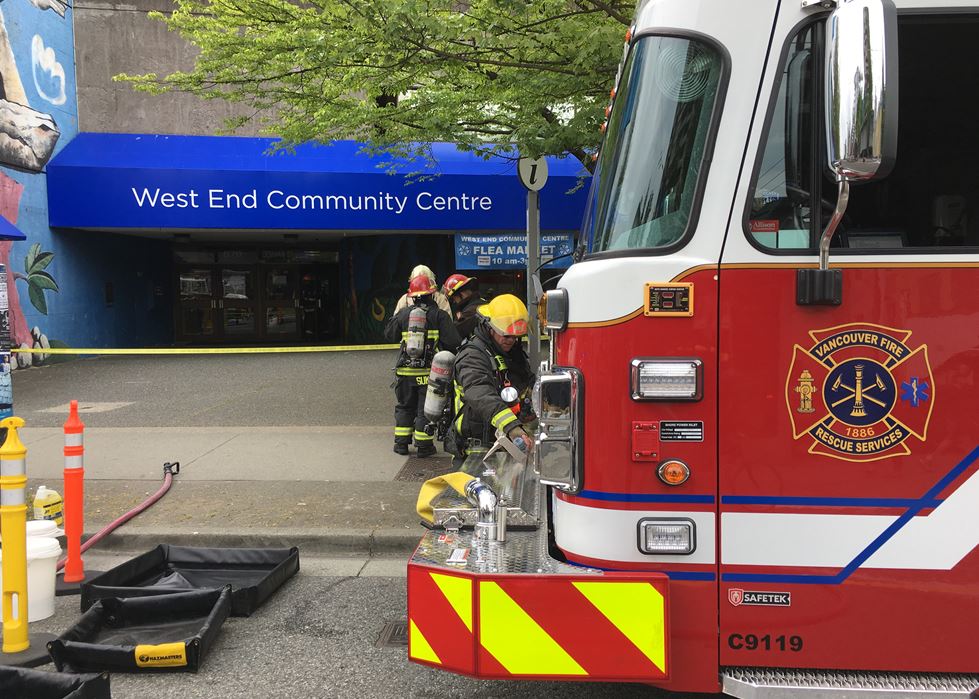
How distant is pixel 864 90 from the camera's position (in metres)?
1.96

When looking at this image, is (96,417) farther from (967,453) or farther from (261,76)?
(967,453)

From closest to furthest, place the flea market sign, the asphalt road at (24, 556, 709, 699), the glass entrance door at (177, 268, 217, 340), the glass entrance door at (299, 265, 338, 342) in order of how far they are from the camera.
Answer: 1. the asphalt road at (24, 556, 709, 699)
2. the flea market sign
3. the glass entrance door at (177, 268, 217, 340)
4. the glass entrance door at (299, 265, 338, 342)

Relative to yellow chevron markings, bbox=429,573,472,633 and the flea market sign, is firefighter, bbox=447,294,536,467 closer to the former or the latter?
yellow chevron markings, bbox=429,573,472,633

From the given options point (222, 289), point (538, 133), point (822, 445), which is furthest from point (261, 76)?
point (222, 289)

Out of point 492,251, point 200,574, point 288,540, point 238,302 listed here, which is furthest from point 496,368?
point 238,302

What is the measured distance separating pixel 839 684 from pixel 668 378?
1107 millimetres

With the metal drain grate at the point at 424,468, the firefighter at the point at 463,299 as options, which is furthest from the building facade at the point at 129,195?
the metal drain grate at the point at 424,468

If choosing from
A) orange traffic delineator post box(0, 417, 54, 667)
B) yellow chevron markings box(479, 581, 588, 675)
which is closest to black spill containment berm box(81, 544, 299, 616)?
orange traffic delineator post box(0, 417, 54, 667)

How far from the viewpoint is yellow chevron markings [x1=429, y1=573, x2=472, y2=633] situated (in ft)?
8.25

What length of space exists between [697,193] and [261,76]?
22.3 ft

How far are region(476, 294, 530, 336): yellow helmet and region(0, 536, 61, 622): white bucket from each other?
2.80m

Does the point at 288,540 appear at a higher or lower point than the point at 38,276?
lower

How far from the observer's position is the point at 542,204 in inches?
601

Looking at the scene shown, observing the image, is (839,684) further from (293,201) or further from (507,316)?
(293,201)
